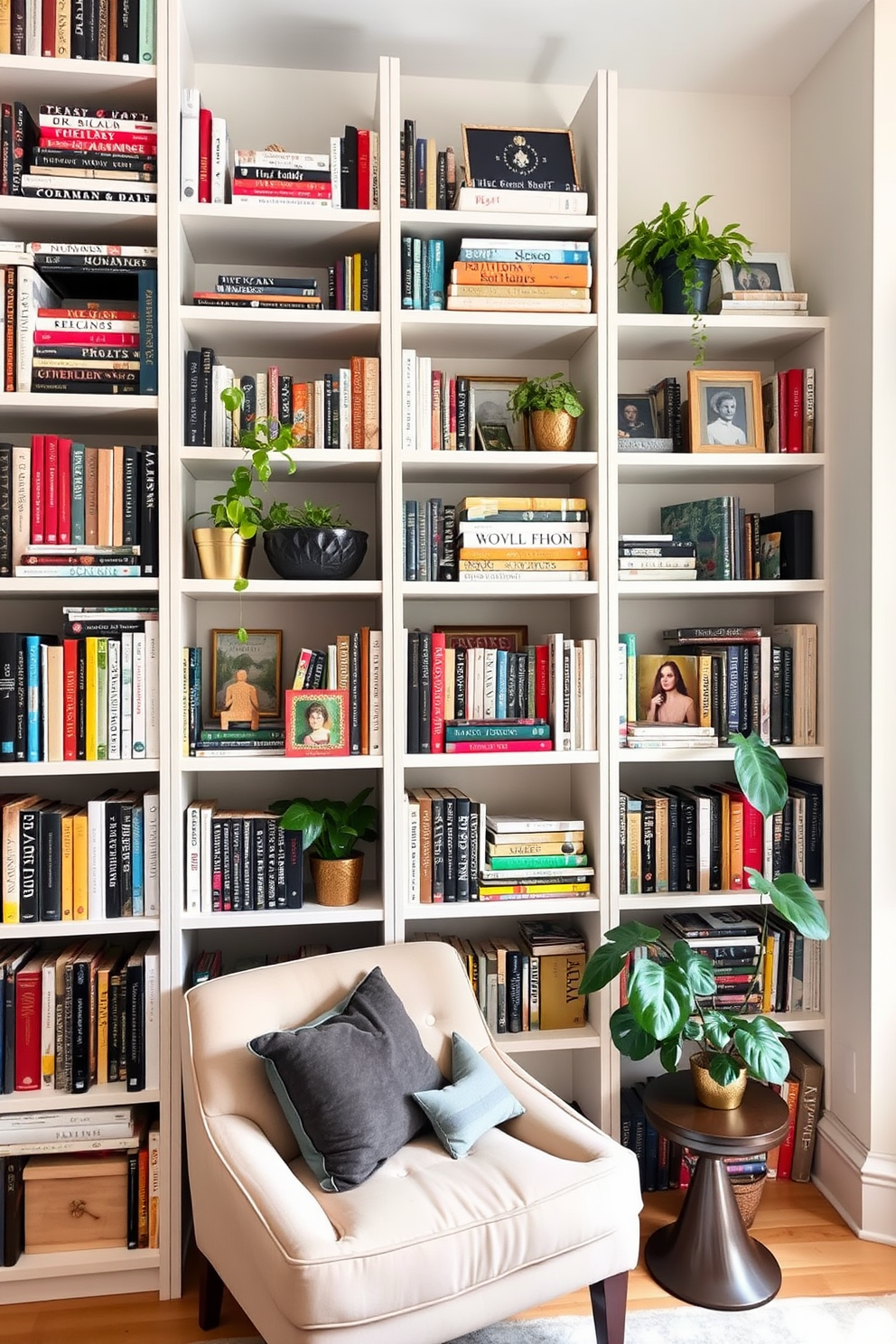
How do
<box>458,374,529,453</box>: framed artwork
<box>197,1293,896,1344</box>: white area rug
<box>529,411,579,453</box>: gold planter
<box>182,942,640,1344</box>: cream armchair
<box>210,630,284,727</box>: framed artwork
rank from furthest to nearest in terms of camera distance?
<box>458,374,529,453</box>: framed artwork
<box>210,630,284,727</box>: framed artwork
<box>529,411,579,453</box>: gold planter
<box>197,1293,896,1344</box>: white area rug
<box>182,942,640,1344</box>: cream armchair

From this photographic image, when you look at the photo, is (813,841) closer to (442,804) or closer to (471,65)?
(442,804)

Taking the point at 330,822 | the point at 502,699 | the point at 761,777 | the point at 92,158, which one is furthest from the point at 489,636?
the point at 92,158

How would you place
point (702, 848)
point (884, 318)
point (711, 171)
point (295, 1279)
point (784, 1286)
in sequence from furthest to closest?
point (711, 171) → point (702, 848) → point (884, 318) → point (784, 1286) → point (295, 1279)

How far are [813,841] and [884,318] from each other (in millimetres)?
1311

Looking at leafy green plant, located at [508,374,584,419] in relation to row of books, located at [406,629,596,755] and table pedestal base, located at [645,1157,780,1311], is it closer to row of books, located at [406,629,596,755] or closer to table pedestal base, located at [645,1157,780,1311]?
row of books, located at [406,629,596,755]

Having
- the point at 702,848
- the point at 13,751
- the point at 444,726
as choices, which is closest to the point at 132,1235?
the point at 13,751

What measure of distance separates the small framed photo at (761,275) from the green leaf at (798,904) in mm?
1531

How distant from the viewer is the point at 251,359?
2525 mm

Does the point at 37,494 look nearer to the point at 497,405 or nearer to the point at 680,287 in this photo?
the point at 497,405

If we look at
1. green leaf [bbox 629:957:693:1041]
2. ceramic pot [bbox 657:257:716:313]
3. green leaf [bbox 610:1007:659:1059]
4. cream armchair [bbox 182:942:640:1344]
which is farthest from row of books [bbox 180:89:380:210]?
green leaf [bbox 610:1007:659:1059]

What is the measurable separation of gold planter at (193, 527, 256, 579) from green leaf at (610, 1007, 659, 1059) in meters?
1.35

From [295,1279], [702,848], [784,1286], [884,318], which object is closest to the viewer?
[295,1279]

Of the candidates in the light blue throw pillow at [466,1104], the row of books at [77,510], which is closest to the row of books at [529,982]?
the light blue throw pillow at [466,1104]

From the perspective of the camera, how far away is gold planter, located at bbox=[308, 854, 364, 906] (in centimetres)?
225
